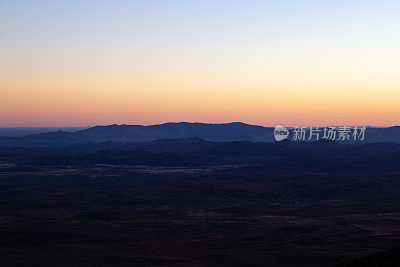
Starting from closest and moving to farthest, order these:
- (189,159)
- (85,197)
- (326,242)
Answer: (326,242) < (85,197) < (189,159)

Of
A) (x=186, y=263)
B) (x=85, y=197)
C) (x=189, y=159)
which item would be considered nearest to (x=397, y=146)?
(x=189, y=159)

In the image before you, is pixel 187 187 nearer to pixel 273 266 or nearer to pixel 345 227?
pixel 345 227

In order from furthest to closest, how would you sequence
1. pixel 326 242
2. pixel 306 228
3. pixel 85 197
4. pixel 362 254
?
pixel 85 197 → pixel 306 228 → pixel 326 242 → pixel 362 254

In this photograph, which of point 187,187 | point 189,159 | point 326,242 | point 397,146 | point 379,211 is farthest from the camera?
point 397,146

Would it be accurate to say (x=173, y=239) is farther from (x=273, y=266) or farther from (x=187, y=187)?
(x=187, y=187)

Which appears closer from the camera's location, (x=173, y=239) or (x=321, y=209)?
(x=173, y=239)

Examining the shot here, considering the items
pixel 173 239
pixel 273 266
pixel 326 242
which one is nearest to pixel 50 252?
pixel 173 239
